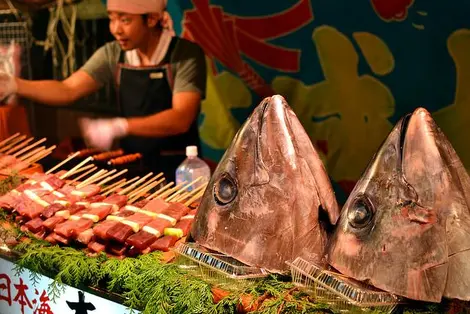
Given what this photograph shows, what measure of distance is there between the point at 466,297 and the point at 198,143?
405 cm

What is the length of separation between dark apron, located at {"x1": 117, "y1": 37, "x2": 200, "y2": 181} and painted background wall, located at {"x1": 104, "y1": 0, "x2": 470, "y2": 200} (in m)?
0.30

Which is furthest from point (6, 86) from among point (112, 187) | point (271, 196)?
point (271, 196)

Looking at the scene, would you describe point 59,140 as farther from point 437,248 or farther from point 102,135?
point 437,248

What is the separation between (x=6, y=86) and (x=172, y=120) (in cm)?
159

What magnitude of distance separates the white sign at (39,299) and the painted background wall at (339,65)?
2.85 m

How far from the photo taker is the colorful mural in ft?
14.2

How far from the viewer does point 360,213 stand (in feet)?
6.77

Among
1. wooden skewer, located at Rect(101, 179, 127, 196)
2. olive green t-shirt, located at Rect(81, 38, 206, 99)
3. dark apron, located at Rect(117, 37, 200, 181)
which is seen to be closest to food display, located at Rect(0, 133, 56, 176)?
wooden skewer, located at Rect(101, 179, 127, 196)

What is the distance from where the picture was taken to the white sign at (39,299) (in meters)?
2.68

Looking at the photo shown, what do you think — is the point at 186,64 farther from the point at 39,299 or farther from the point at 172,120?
the point at 39,299

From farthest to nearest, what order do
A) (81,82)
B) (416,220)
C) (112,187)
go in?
(81,82) < (112,187) < (416,220)

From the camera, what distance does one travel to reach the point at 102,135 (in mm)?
5816

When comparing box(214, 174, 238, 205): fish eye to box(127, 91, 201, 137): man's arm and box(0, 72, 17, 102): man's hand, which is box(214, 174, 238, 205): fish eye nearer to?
box(127, 91, 201, 137): man's arm

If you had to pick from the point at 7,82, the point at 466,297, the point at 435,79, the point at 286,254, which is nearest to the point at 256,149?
the point at 286,254
